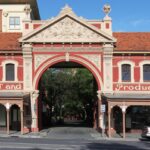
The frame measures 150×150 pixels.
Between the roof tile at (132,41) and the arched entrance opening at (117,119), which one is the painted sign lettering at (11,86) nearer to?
the arched entrance opening at (117,119)

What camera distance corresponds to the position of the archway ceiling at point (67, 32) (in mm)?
40375

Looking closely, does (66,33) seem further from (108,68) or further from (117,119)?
(117,119)

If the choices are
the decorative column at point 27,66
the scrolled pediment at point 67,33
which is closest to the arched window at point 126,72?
the scrolled pediment at point 67,33

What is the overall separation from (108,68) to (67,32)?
15.3 ft

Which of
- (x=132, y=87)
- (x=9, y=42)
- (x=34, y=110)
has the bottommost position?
(x=34, y=110)

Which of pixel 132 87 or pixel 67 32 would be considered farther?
pixel 67 32

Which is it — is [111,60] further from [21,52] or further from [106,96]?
[21,52]

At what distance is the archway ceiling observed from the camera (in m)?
40.4

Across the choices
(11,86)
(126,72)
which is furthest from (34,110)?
(126,72)

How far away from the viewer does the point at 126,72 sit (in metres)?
40.7

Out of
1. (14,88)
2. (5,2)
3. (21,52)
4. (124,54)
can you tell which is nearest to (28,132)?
(14,88)

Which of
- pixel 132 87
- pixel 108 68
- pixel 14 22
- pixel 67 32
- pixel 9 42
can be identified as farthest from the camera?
pixel 14 22

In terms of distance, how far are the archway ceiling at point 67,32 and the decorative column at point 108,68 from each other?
2.23 feet

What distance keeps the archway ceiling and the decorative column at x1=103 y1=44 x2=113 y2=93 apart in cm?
68
